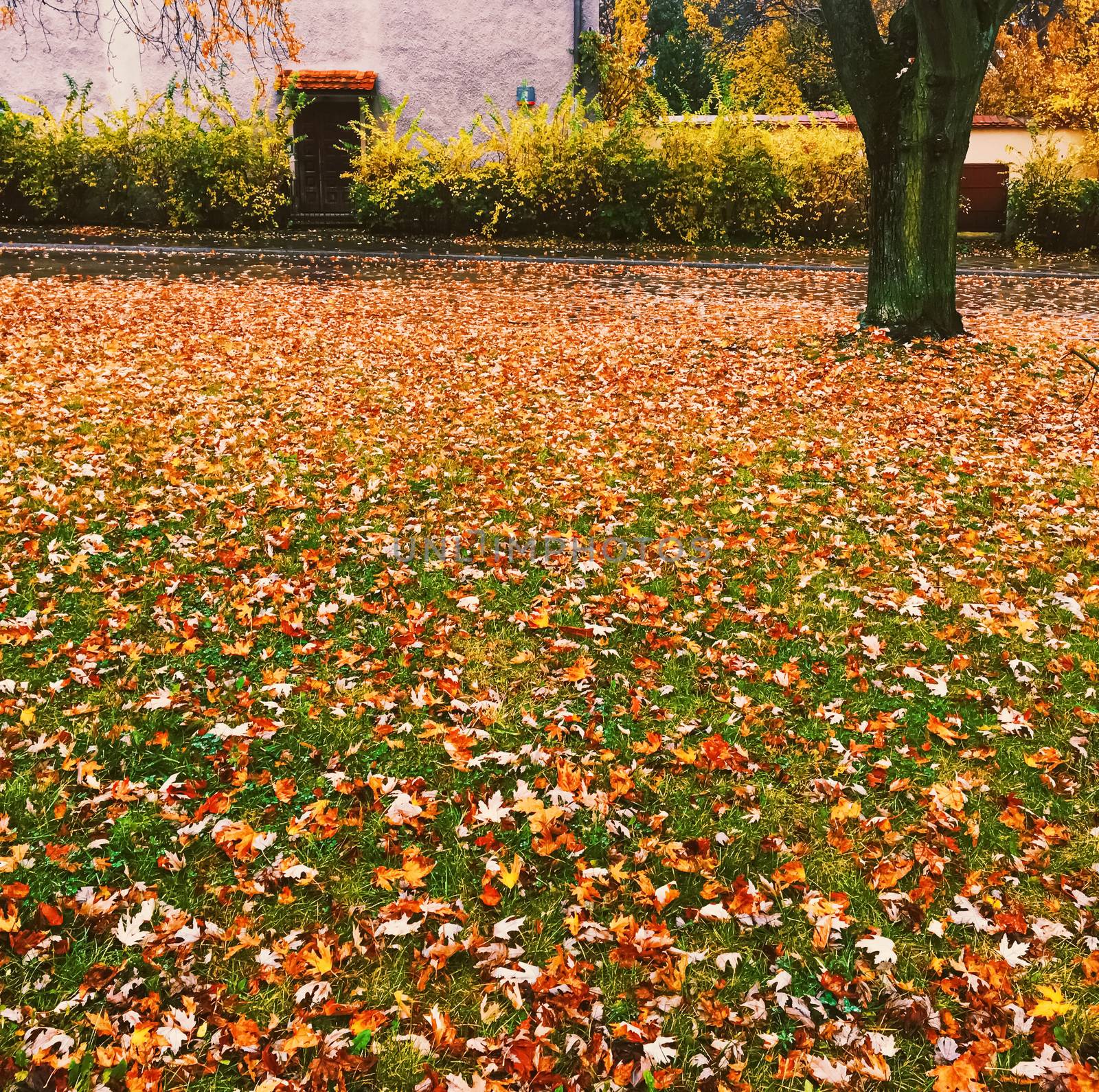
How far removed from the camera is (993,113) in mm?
29984

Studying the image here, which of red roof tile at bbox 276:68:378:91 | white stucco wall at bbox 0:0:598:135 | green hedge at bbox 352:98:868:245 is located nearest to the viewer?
green hedge at bbox 352:98:868:245

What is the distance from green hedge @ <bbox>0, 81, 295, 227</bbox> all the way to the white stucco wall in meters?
3.68

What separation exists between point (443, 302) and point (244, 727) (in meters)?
10.9

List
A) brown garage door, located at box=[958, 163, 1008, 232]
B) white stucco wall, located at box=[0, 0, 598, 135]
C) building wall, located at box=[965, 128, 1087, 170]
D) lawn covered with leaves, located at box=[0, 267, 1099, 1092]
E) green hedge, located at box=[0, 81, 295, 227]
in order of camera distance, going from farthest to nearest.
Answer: building wall, located at box=[965, 128, 1087, 170] < white stucco wall, located at box=[0, 0, 598, 135] < brown garage door, located at box=[958, 163, 1008, 232] < green hedge, located at box=[0, 81, 295, 227] < lawn covered with leaves, located at box=[0, 267, 1099, 1092]

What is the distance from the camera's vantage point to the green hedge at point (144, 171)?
67.3ft

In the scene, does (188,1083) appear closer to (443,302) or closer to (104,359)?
(104,359)

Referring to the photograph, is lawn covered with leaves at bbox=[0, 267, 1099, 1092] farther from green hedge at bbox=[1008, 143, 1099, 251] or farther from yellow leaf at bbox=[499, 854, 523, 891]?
green hedge at bbox=[1008, 143, 1099, 251]

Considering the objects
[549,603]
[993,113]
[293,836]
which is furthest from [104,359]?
[993,113]

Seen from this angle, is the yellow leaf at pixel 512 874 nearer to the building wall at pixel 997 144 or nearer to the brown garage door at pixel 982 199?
the brown garage door at pixel 982 199

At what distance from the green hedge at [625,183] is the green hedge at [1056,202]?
142 inches

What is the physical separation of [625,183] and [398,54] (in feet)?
27.1

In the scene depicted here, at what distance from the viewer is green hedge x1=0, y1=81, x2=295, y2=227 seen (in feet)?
67.3

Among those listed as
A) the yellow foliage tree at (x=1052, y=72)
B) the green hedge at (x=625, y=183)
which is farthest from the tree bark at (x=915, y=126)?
the yellow foliage tree at (x=1052, y=72)

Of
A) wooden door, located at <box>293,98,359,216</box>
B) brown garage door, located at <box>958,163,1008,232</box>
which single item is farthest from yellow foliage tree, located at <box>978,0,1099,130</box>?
wooden door, located at <box>293,98,359,216</box>
